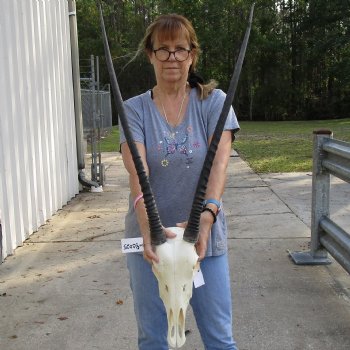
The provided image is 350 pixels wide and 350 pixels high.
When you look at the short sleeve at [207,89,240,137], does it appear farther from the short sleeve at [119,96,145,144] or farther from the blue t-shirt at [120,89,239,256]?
the short sleeve at [119,96,145,144]

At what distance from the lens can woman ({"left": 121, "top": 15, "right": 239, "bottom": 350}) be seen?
2361 mm

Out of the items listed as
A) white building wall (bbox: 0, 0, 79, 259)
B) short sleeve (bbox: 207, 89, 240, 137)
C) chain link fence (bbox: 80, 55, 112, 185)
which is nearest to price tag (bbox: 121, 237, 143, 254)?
short sleeve (bbox: 207, 89, 240, 137)

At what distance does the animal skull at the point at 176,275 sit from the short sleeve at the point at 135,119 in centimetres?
49

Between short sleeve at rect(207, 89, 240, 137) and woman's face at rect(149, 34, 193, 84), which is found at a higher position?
woman's face at rect(149, 34, 193, 84)

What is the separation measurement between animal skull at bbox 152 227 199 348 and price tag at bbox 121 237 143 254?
164 millimetres

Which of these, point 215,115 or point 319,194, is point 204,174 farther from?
point 319,194

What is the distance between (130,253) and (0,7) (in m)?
3.92

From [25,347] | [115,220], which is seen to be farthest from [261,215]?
[25,347]

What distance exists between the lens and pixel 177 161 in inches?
93.0

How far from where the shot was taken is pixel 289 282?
180 inches

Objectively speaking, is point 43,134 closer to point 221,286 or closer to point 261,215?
point 261,215

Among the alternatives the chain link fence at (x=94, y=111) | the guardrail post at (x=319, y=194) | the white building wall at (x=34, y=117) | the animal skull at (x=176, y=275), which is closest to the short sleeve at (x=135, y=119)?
the animal skull at (x=176, y=275)

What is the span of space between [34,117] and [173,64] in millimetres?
4430

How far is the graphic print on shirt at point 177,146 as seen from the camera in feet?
7.73
